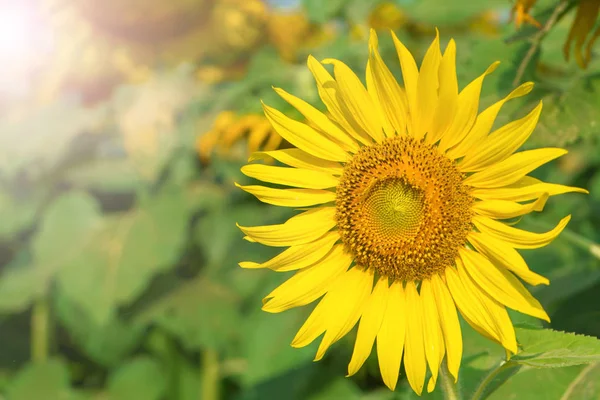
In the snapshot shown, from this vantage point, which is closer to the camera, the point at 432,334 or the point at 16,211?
the point at 432,334

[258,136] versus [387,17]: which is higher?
[387,17]

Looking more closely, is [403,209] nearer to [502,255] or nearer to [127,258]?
[502,255]

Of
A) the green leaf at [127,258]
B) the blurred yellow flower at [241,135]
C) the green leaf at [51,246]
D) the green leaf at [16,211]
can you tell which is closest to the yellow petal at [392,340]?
the blurred yellow flower at [241,135]

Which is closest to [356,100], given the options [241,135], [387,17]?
[241,135]

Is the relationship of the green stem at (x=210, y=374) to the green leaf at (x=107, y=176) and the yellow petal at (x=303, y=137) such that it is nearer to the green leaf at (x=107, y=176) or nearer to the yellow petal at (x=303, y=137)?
the green leaf at (x=107, y=176)

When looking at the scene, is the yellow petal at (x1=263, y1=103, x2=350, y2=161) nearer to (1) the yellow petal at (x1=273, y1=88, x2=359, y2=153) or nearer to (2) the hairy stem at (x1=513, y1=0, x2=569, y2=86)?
(1) the yellow petal at (x1=273, y1=88, x2=359, y2=153)
